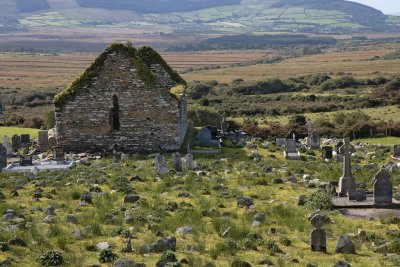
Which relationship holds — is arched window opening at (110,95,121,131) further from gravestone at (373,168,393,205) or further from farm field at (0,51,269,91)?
farm field at (0,51,269,91)

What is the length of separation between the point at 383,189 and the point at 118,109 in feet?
54.5

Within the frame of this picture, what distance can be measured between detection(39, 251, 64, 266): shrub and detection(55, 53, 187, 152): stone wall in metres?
19.1

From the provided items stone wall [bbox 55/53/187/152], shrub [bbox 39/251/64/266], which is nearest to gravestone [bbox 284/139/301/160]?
stone wall [bbox 55/53/187/152]

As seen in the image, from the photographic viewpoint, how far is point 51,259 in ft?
48.7

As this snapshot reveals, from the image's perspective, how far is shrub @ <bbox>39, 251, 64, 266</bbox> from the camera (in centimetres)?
1474

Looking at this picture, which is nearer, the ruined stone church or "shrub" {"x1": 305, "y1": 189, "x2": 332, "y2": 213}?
"shrub" {"x1": 305, "y1": 189, "x2": 332, "y2": 213}

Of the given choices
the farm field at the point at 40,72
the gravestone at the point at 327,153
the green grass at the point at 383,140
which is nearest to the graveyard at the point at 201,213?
the gravestone at the point at 327,153

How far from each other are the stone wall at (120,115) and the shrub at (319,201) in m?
13.3

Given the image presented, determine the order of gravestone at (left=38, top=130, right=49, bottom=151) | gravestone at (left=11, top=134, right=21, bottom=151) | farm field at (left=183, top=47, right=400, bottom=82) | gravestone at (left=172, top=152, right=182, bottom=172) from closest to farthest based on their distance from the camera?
gravestone at (left=172, top=152, right=182, bottom=172) < gravestone at (left=38, top=130, right=49, bottom=151) < gravestone at (left=11, top=134, right=21, bottom=151) < farm field at (left=183, top=47, right=400, bottom=82)

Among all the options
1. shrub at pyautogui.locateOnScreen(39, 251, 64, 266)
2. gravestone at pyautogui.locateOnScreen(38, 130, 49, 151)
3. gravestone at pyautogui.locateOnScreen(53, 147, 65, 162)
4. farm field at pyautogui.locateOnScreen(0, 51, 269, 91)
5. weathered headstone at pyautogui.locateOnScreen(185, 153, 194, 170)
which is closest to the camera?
shrub at pyautogui.locateOnScreen(39, 251, 64, 266)

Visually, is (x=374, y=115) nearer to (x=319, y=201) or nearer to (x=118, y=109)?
(x=118, y=109)

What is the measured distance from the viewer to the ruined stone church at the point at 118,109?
3384 cm

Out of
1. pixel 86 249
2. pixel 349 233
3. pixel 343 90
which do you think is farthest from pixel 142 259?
pixel 343 90

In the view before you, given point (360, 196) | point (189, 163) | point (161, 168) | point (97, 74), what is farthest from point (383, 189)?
point (97, 74)
